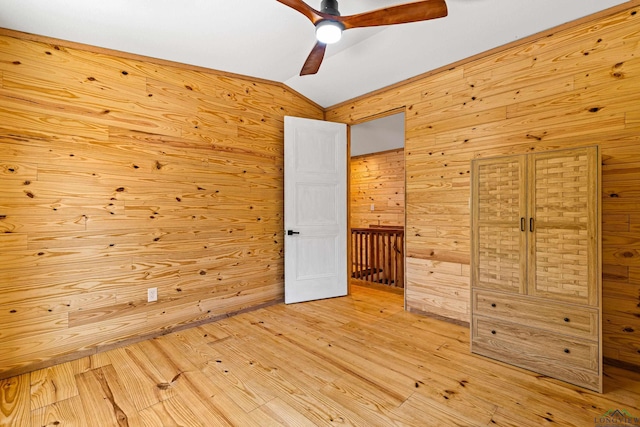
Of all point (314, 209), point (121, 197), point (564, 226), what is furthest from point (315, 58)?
point (564, 226)

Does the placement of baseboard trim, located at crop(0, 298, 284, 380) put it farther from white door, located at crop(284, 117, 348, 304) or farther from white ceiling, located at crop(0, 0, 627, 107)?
white ceiling, located at crop(0, 0, 627, 107)

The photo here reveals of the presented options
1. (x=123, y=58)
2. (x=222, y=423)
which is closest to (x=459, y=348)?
(x=222, y=423)

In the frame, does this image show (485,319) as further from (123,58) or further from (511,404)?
(123,58)

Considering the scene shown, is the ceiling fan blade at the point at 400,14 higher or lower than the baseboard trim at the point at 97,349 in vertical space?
higher

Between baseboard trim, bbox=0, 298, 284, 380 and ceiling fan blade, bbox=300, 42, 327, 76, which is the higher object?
ceiling fan blade, bbox=300, 42, 327, 76

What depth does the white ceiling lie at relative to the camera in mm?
2107

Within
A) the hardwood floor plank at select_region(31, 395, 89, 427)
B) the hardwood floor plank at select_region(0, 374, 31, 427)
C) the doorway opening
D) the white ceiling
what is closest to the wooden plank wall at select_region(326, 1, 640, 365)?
the white ceiling

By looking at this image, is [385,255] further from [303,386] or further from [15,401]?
[15,401]

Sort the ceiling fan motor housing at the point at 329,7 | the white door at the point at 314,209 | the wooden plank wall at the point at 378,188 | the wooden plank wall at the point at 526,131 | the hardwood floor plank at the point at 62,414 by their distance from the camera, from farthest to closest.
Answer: the wooden plank wall at the point at 378,188 < the white door at the point at 314,209 < the wooden plank wall at the point at 526,131 < the ceiling fan motor housing at the point at 329,7 < the hardwood floor plank at the point at 62,414

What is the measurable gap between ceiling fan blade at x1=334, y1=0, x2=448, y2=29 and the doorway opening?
2.85 m

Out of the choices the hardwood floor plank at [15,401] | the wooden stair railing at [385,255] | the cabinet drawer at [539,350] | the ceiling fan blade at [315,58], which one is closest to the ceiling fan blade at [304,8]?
the ceiling fan blade at [315,58]

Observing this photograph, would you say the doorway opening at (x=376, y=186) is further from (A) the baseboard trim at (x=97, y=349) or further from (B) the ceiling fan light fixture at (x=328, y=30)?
(B) the ceiling fan light fixture at (x=328, y=30)

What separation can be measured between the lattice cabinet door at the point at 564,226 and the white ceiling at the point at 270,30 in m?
1.12

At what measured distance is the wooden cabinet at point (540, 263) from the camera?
1866 mm
